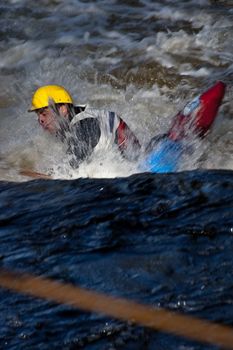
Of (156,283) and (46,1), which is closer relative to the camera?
(156,283)

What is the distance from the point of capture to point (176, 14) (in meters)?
11.0

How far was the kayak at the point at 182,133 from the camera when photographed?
669cm

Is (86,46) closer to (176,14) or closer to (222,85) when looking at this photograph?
(176,14)

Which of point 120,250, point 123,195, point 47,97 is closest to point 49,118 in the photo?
point 47,97

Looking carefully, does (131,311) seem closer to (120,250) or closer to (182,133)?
(120,250)

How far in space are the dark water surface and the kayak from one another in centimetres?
98

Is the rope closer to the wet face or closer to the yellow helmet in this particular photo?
the wet face

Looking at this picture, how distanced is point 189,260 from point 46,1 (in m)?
9.29

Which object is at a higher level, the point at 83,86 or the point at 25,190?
the point at 25,190

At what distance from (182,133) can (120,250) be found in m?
2.83

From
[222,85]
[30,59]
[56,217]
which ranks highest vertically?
[56,217]

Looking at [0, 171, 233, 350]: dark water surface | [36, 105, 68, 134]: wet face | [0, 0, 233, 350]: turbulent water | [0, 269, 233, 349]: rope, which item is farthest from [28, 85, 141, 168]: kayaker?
[0, 269, 233, 349]: rope

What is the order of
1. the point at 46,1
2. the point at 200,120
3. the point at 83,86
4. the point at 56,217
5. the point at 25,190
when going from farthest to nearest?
the point at 46,1
the point at 83,86
the point at 200,120
the point at 25,190
the point at 56,217

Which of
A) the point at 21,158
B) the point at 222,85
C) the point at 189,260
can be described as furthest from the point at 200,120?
the point at 189,260
